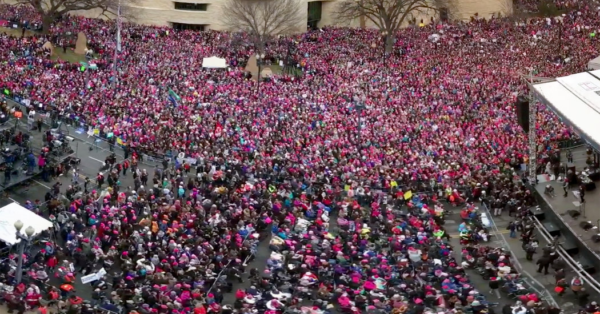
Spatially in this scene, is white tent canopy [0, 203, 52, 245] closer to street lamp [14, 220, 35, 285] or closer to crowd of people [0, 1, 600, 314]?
crowd of people [0, 1, 600, 314]

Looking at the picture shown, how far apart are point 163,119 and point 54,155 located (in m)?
8.31

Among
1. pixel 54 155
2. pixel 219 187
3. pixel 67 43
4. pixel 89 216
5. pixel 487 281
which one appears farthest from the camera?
pixel 67 43

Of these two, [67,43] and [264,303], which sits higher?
[67,43]

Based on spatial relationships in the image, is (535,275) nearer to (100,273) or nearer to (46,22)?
(100,273)

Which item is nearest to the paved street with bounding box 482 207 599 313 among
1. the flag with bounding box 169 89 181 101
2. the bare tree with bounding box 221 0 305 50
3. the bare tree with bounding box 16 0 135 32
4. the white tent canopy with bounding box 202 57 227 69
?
the flag with bounding box 169 89 181 101

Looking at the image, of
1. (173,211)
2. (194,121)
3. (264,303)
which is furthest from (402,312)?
(194,121)

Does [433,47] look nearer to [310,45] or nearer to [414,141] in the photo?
[310,45]

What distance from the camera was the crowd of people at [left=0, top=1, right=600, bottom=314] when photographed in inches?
1609

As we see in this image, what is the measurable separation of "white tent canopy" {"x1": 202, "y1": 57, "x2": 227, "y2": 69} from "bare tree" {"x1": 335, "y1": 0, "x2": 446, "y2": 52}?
1358 centimetres

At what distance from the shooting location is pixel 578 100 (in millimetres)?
48406

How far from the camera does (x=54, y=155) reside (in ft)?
176

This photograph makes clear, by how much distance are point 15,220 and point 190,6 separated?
53.1 metres

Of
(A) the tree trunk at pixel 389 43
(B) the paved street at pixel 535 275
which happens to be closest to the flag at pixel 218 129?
(B) the paved street at pixel 535 275

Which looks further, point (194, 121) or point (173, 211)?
point (194, 121)
